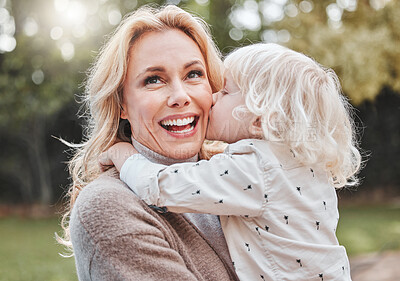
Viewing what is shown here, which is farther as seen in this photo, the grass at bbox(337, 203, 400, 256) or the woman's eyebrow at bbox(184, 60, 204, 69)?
the grass at bbox(337, 203, 400, 256)

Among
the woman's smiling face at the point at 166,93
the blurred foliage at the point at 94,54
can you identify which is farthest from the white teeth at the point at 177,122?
the blurred foliage at the point at 94,54

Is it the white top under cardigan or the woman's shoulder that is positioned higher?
the woman's shoulder

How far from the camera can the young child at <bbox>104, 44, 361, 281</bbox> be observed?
5.53 feet

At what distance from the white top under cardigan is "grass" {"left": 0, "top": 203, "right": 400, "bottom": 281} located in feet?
15.2

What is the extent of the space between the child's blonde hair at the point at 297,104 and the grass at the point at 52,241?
15.3ft

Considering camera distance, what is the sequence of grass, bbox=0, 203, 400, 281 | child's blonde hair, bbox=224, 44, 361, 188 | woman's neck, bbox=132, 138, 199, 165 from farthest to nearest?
grass, bbox=0, 203, 400, 281
woman's neck, bbox=132, 138, 199, 165
child's blonde hair, bbox=224, 44, 361, 188

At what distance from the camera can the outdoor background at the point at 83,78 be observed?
1034 centimetres

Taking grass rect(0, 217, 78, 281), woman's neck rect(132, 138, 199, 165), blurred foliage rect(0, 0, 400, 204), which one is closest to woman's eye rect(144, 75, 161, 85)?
woman's neck rect(132, 138, 199, 165)

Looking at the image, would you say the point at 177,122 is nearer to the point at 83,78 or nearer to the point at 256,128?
the point at 256,128

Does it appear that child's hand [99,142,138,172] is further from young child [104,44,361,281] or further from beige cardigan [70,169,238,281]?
beige cardigan [70,169,238,281]

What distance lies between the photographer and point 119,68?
195 centimetres

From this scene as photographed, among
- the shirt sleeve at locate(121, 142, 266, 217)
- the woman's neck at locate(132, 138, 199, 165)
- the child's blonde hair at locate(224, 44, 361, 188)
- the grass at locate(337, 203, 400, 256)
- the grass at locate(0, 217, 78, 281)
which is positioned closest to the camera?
the shirt sleeve at locate(121, 142, 266, 217)

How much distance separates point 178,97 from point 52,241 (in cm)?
882

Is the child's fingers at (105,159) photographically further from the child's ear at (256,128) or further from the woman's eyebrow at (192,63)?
the child's ear at (256,128)
